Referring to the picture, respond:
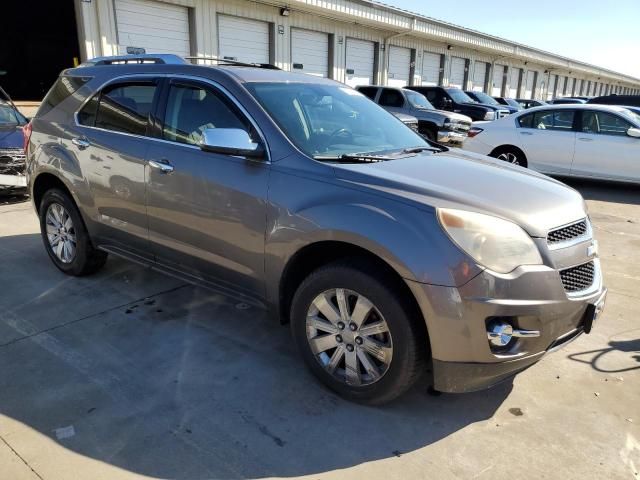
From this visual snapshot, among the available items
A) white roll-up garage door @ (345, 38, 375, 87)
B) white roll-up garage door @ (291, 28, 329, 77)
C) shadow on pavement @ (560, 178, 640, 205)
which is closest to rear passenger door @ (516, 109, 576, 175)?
shadow on pavement @ (560, 178, 640, 205)

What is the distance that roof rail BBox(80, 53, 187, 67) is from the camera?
156 inches

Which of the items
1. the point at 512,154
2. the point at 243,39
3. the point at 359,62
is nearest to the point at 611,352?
the point at 512,154

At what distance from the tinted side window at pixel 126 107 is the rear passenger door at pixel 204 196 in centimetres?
21

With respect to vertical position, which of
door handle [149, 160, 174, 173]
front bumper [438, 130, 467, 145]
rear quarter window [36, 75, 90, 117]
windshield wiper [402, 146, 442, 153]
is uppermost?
rear quarter window [36, 75, 90, 117]

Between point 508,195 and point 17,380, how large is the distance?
3037mm

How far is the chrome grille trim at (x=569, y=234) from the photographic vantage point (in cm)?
264

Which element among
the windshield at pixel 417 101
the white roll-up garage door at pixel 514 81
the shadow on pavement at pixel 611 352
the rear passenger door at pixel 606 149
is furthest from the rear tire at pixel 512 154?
the white roll-up garage door at pixel 514 81

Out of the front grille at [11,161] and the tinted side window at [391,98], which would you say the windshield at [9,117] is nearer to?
the front grille at [11,161]

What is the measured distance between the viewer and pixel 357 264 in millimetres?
2723

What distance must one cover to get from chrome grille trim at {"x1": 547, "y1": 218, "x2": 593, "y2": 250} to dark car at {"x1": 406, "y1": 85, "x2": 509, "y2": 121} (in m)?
14.3

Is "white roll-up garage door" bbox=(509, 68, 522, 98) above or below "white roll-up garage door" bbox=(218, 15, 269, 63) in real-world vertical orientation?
below

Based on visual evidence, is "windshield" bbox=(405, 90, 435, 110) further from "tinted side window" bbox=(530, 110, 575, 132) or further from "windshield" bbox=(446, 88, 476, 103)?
"tinted side window" bbox=(530, 110, 575, 132)

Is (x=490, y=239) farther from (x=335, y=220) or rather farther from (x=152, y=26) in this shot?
(x=152, y=26)

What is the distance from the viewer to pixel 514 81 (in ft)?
119
